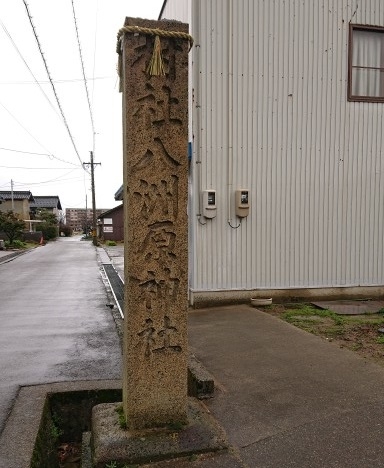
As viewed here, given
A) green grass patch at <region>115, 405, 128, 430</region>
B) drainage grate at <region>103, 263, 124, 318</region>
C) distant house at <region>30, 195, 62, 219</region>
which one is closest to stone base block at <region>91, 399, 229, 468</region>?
green grass patch at <region>115, 405, 128, 430</region>

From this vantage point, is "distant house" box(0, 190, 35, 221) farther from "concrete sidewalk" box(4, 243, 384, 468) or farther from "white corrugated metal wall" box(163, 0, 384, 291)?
"concrete sidewalk" box(4, 243, 384, 468)

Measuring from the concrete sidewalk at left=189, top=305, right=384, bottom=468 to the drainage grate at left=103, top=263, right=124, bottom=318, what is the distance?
363 cm

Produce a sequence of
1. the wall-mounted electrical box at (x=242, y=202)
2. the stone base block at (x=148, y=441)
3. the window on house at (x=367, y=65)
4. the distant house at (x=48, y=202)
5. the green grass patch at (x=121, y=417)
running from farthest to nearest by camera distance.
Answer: the distant house at (x=48, y=202)
the window on house at (x=367, y=65)
the wall-mounted electrical box at (x=242, y=202)
the green grass patch at (x=121, y=417)
the stone base block at (x=148, y=441)

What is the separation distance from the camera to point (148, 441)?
2.78m

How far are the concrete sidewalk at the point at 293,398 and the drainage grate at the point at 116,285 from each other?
3634 mm

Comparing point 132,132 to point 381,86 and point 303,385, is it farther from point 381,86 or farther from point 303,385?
point 381,86

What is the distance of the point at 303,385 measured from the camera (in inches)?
154

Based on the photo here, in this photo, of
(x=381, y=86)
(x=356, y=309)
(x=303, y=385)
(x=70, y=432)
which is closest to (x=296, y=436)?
(x=303, y=385)

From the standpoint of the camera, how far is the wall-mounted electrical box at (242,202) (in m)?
7.45

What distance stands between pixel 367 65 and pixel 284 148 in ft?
8.18

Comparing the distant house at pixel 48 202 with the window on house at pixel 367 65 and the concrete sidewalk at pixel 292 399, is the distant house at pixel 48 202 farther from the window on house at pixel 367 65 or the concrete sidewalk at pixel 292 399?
the concrete sidewalk at pixel 292 399

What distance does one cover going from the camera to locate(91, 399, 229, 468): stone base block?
103 inches

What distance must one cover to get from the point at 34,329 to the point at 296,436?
518 centimetres

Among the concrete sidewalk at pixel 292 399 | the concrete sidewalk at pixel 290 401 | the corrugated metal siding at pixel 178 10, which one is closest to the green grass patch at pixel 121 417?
the concrete sidewalk at pixel 290 401
